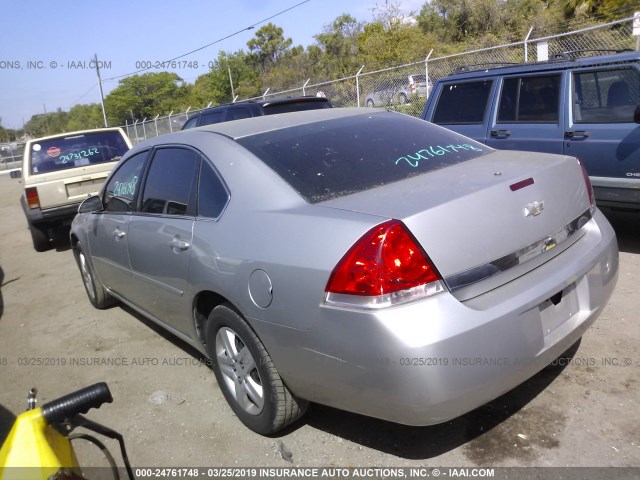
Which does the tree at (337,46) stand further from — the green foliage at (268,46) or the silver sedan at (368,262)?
the silver sedan at (368,262)

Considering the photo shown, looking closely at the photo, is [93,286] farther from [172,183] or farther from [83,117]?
[83,117]

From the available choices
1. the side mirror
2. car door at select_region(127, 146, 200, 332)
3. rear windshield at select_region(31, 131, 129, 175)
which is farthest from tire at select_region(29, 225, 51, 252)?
car door at select_region(127, 146, 200, 332)

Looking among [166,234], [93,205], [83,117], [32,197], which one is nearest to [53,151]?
[32,197]

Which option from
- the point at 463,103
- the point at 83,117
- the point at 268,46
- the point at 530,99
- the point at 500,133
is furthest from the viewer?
the point at 83,117

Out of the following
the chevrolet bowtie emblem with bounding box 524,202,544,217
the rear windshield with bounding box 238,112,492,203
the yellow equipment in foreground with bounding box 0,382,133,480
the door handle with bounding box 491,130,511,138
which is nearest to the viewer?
the yellow equipment in foreground with bounding box 0,382,133,480

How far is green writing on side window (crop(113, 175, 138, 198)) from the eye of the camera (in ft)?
13.5

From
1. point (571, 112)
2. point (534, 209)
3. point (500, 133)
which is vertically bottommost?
point (534, 209)

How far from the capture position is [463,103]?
6715mm

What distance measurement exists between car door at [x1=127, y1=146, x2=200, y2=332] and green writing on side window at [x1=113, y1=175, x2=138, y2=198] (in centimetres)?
22

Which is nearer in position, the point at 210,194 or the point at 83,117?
the point at 210,194

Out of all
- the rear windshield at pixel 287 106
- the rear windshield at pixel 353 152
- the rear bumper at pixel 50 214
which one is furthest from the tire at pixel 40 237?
the rear windshield at pixel 353 152

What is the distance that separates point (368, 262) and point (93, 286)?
394 cm

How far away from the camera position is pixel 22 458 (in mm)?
1587

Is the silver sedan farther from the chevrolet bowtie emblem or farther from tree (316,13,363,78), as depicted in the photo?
tree (316,13,363,78)
